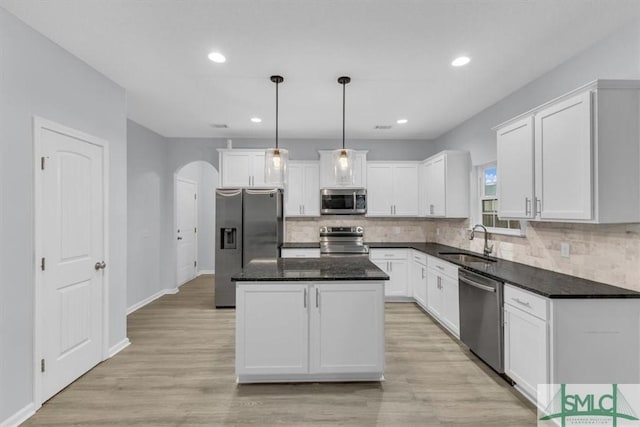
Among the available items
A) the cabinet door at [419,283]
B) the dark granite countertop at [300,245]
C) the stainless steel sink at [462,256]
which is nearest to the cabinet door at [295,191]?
the dark granite countertop at [300,245]

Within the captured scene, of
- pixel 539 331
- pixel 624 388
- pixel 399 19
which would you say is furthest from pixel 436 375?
pixel 399 19

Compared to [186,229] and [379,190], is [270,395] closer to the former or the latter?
[379,190]

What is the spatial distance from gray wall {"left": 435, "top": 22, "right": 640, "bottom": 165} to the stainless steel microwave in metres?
1.82

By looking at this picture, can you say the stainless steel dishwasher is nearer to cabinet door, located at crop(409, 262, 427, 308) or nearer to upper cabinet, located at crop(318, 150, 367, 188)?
cabinet door, located at crop(409, 262, 427, 308)

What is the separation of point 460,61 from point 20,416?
14.0ft

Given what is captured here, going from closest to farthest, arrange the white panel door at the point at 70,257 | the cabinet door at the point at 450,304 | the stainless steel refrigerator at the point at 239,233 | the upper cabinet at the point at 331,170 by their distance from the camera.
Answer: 1. the white panel door at the point at 70,257
2. the cabinet door at the point at 450,304
3. the stainless steel refrigerator at the point at 239,233
4. the upper cabinet at the point at 331,170

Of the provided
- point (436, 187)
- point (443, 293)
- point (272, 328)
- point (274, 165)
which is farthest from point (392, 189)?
point (272, 328)

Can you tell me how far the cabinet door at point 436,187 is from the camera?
4.75 metres

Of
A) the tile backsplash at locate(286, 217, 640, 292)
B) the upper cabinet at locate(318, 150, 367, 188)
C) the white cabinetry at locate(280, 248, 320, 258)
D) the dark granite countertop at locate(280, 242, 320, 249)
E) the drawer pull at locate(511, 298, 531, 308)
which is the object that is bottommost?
the drawer pull at locate(511, 298, 531, 308)

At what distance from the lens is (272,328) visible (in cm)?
267

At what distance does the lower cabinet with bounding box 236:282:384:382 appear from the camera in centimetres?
266

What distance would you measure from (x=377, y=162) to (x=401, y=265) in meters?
1.74

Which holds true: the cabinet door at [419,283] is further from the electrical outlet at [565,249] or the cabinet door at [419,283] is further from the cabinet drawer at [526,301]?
the cabinet drawer at [526,301]

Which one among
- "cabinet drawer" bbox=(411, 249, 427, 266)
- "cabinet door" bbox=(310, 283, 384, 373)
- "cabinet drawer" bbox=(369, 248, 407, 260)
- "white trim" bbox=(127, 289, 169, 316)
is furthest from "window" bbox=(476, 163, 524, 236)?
"white trim" bbox=(127, 289, 169, 316)
